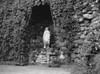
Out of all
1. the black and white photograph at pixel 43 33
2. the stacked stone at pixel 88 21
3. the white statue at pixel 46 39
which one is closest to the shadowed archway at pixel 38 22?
the black and white photograph at pixel 43 33

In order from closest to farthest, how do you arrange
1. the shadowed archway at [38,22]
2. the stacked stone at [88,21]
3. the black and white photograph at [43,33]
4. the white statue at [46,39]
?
the stacked stone at [88,21], the black and white photograph at [43,33], the white statue at [46,39], the shadowed archway at [38,22]

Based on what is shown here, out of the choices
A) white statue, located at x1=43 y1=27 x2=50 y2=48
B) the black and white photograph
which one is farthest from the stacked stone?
white statue, located at x1=43 y1=27 x2=50 y2=48

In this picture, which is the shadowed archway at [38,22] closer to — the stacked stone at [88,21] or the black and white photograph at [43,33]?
the black and white photograph at [43,33]

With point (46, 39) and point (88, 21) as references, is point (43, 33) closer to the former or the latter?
point (46, 39)

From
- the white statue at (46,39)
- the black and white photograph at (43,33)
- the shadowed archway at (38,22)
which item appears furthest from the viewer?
the shadowed archway at (38,22)

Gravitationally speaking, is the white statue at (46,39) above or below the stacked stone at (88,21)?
below

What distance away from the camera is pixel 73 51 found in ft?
25.1

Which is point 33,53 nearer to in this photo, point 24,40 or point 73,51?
point 24,40

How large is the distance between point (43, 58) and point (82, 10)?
10.7ft

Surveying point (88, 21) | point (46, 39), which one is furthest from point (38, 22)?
point (88, 21)

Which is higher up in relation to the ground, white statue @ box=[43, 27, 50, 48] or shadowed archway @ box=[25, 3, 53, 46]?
shadowed archway @ box=[25, 3, 53, 46]

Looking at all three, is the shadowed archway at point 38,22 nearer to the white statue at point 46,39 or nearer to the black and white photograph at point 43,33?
the black and white photograph at point 43,33

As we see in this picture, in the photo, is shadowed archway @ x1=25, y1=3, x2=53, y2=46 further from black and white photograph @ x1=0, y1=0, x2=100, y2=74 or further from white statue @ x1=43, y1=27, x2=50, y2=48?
white statue @ x1=43, y1=27, x2=50, y2=48

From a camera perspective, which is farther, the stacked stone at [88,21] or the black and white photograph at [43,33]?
the black and white photograph at [43,33]
